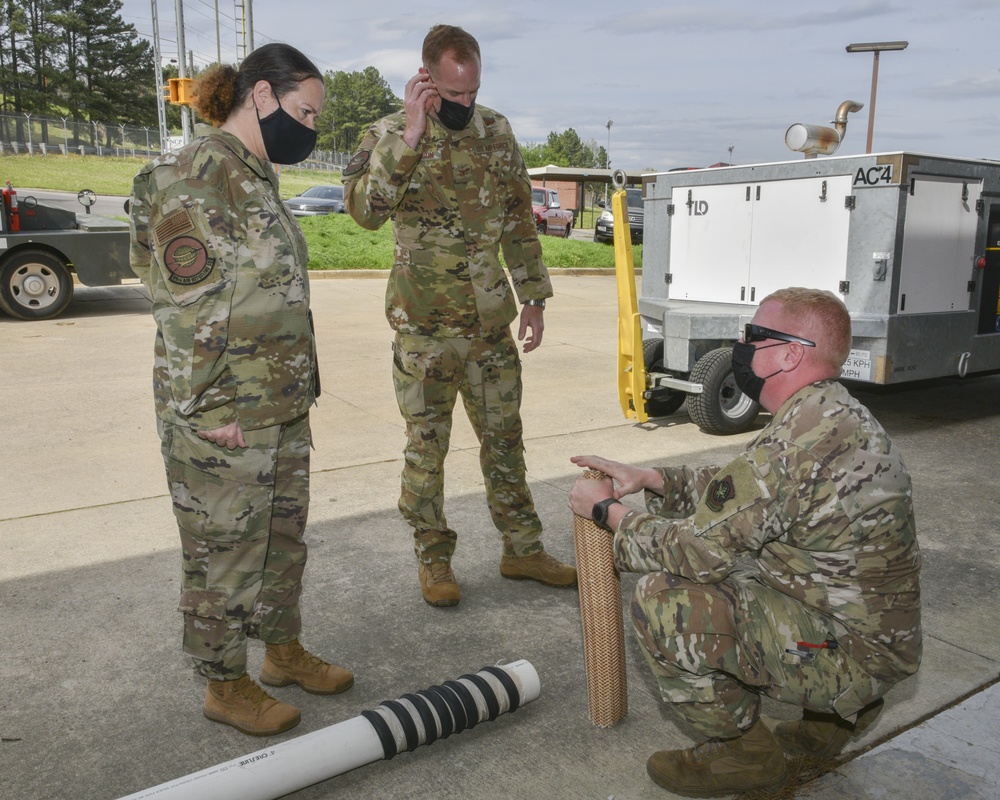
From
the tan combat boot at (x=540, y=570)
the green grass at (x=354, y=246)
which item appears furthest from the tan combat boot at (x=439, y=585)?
the green grass at (x=354, y=246)

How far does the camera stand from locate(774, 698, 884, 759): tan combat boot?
7.90ft

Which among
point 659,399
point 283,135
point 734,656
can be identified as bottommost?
point 659,399

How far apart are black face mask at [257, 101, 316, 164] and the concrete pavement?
1697 mm

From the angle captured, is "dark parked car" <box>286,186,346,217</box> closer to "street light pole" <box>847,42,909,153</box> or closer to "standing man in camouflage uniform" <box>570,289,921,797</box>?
"street light pole" <box>847,42,909,153</box>

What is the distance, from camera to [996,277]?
6.20m

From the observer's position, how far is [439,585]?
11.5 feet

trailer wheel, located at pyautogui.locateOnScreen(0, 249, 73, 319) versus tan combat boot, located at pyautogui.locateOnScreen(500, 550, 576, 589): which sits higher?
trailer wheel, located at pyautogui.locateOnScreen(0, 249, 73, 319)

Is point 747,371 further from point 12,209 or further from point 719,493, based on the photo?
point 12,209

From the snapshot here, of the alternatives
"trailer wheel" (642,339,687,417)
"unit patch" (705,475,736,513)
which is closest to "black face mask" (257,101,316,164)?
"unit patch" (705,475,736,513)

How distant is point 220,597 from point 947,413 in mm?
6121

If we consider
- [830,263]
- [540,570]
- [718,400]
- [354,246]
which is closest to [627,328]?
[718,400]

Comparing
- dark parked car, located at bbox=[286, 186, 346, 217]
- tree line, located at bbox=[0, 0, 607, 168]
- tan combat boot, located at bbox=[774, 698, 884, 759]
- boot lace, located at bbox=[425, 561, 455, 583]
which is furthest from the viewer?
tree line, located at bbox=[0, 0, 607, 168]

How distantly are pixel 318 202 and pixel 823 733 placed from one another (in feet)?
77.4

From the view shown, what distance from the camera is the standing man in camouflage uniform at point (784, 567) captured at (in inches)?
82.0
